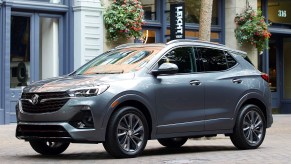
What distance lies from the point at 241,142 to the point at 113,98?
288 cm

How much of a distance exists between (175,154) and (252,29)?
12258 millimetres

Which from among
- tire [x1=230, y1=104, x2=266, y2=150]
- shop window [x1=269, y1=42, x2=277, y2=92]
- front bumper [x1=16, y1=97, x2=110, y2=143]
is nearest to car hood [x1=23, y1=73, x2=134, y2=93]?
front bumper [x1=16, y1=97, x2=110, y2=143]

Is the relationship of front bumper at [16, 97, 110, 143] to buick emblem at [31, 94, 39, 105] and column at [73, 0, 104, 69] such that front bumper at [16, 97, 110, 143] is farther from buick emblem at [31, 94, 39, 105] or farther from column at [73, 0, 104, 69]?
column at [73, 0, 104, 69]

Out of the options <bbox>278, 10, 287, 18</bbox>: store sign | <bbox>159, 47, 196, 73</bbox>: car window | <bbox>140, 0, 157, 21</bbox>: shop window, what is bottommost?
<bbox>159, 47, 196, 73</bbox>: car window

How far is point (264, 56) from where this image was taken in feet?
80.9

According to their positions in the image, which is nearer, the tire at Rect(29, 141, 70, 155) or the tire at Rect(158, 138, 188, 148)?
the tire at Rect(29, 141, 70, 155)

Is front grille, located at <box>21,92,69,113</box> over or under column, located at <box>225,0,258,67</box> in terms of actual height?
under

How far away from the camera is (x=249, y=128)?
11445 millimetres

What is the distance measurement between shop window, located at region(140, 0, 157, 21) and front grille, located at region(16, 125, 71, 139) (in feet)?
36.1

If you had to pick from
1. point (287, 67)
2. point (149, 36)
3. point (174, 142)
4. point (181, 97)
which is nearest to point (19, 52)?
point (149, 36)

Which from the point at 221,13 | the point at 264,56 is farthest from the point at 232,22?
the point at 264,56

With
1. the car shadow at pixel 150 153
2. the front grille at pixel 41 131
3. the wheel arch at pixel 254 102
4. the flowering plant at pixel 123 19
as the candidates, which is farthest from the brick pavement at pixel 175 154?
the flowering plant at pixel 123 19

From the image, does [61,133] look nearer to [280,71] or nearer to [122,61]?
[122,61]

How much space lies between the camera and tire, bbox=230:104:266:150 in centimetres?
1124
